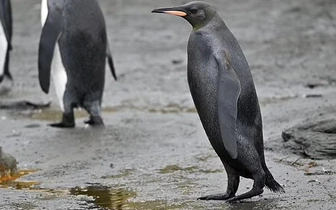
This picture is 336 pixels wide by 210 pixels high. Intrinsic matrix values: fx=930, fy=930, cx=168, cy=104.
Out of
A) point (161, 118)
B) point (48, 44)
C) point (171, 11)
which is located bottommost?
point (161, 118)

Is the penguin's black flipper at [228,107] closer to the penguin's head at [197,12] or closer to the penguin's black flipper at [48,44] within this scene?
the penguin's head at [197,12]

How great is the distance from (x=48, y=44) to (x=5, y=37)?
264cm

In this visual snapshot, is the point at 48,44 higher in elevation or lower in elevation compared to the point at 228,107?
lower

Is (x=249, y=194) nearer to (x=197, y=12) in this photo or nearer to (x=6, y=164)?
(x=197, y=12)

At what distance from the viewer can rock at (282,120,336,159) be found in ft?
21.4

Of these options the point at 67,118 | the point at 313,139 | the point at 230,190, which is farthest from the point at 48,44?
the point at 230,190

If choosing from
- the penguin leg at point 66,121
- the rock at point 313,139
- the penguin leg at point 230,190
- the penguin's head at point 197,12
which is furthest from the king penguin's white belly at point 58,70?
the penguin leg at point 230,190

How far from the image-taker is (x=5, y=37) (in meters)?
10.8

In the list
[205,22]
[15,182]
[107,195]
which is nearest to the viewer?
[205,22]

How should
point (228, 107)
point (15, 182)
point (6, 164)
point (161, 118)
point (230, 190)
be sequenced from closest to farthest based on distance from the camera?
point (228, 107), point (230, 190), point (15, 182), point (6, 164), point (161, 118)

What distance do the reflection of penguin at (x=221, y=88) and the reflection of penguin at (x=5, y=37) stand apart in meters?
5.31

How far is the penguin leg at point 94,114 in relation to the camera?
28.2 ft

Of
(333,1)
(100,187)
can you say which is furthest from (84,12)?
(333,1)

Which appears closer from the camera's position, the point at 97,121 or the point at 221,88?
the point at 221,88
